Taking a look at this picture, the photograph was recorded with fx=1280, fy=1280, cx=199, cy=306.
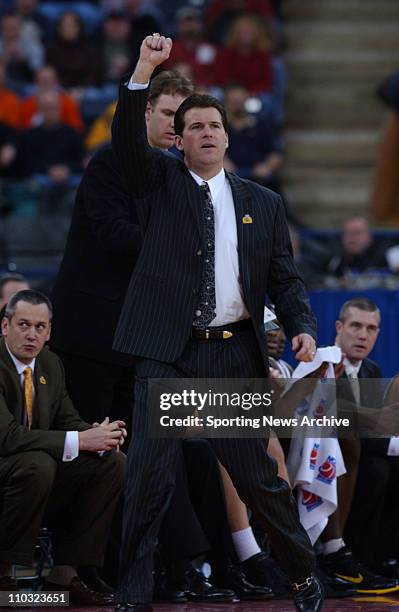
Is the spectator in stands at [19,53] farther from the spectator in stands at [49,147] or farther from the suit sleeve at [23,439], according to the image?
the suit sleeve at [23,439]

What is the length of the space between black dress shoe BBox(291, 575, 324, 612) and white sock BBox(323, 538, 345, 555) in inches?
59.2

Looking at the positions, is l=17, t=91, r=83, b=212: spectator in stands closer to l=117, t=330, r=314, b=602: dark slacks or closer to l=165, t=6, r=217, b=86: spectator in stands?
l=165, t=6, r=217, b=86: spectator in stands

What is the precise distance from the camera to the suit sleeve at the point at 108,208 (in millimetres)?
5469

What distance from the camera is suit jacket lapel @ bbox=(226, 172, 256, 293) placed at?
476 centimetres

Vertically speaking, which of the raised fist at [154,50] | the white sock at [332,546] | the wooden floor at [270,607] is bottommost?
the wooden floor at [270,607]

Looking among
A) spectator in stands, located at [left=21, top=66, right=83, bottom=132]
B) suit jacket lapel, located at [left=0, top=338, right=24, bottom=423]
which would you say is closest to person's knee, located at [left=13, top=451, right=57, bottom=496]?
suit jacket lapel, located at [left=0, top=338, right=24, bottom=423]

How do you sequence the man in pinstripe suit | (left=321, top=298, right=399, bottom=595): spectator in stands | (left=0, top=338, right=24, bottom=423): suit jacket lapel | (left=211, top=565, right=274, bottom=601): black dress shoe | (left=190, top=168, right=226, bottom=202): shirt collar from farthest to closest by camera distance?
(left=321, top=298, right=399, bottom=595): spectator in stands
(left=211, top=565, right=274, bottom=601): black dress shoe
(left=0, top=338, right=24, bottom=423): suit jacket lapel
(left=190, top=168, right=226, bottom=202): shirt collar
the man in pinstripe suit

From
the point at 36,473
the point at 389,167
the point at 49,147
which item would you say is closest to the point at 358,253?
the point at 49,147

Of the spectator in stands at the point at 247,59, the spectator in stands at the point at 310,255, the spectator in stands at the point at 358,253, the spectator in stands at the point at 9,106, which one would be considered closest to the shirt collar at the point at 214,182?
the spectator in stands at the point at 310,255

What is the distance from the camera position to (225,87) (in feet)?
41.3

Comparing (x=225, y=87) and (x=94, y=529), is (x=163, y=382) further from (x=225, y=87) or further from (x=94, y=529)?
(x=225, y=87)

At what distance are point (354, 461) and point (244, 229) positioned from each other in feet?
6.25

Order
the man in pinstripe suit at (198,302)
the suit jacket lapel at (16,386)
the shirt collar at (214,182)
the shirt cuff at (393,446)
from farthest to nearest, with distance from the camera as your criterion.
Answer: the shirt cuff at (393,446), the suit jacket lapel at (16,386), the shirt collar at (214,182), the man in pinstripe suit at (198,302)

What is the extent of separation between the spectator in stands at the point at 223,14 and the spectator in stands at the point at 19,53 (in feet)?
5.99
